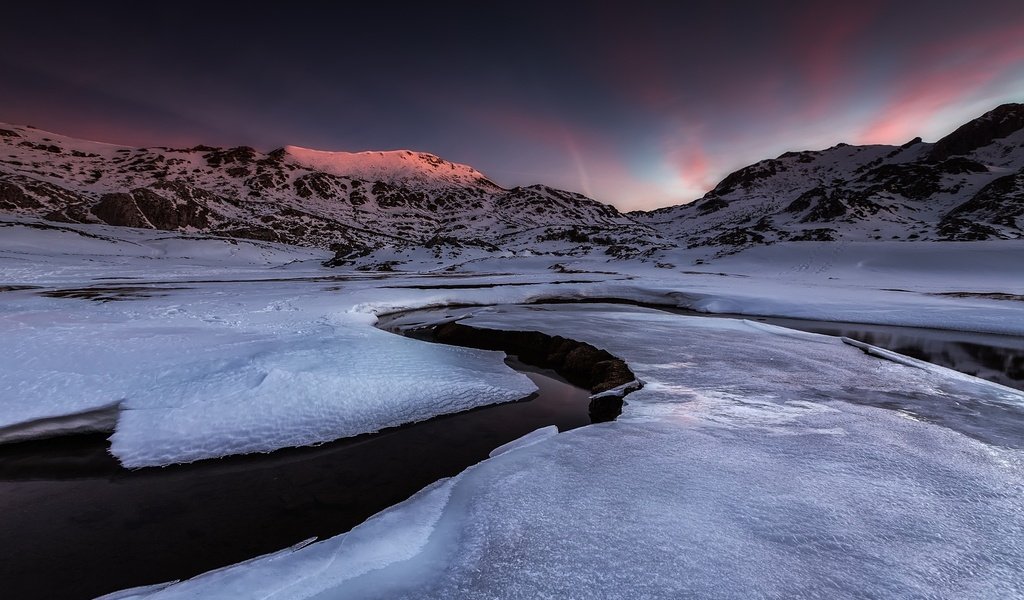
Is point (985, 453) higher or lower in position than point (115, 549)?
higher

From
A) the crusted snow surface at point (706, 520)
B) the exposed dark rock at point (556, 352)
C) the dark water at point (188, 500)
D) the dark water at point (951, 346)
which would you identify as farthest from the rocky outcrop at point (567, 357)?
the dark water at point (951, 346)

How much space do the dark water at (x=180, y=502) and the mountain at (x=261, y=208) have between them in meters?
62.9

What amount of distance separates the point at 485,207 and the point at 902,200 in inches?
5766

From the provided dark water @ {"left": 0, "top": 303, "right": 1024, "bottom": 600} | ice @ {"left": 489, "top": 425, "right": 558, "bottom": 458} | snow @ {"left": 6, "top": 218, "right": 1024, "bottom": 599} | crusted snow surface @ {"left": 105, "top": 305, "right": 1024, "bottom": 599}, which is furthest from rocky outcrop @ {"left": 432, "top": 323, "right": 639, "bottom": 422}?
ice @ {"left": 489, "top": 425, "right": 558, "bottom": 458}

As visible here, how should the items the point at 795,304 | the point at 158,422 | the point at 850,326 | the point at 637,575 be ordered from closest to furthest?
the point at 637,575 < the point at 158,422 < the point at 850,326 < the point at 795,304

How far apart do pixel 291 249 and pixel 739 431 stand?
98.7m

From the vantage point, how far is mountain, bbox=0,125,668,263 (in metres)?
94.1

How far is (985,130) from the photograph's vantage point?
146 m

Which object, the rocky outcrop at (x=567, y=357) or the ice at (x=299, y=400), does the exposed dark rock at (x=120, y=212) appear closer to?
the rocky outcrop at (x=567, y=357)

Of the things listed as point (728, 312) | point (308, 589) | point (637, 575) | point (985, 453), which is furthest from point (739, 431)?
point (728, 312)

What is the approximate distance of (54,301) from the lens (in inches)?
554

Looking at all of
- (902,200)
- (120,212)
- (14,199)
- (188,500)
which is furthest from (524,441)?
(14,199)

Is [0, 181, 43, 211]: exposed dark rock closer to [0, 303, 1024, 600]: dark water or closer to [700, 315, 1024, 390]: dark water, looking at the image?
[0, 303, 1024, 600]: dark water

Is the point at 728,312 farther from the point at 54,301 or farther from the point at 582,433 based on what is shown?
the point at 54,301
